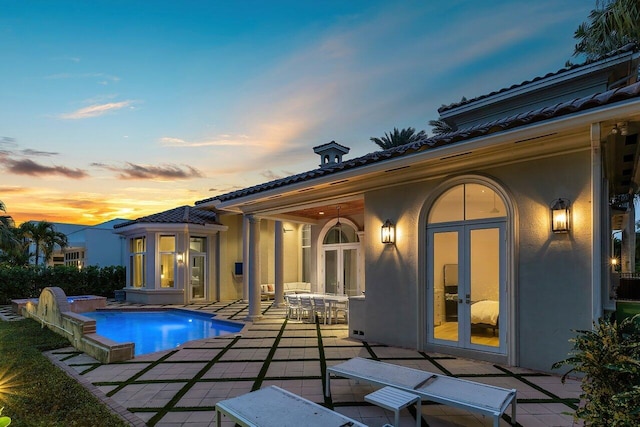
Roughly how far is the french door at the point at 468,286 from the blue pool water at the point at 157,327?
6047 mm

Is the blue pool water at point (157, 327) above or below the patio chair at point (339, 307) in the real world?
below

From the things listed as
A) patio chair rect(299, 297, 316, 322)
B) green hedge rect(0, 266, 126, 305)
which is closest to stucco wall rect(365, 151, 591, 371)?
patio chair rect(299, 297, 316, 322)

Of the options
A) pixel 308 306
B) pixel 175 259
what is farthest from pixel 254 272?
pixel 175 259

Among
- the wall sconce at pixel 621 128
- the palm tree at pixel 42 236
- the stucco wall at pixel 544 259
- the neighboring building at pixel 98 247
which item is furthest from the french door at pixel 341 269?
the palm tree at pixel 42 236

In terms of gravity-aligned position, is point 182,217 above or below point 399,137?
below

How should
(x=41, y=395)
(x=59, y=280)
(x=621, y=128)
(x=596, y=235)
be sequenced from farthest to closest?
(x=59, y=280) → (x=596, y=235) → (x=41, y=395) → (x=621, y=128)

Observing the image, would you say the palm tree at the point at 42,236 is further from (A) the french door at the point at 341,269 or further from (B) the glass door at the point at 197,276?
(A) the french door at the point at 341,269

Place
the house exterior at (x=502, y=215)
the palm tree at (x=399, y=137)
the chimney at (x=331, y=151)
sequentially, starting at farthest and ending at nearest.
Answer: the palm tree at (x=399, y=137), the chimney at (x=331, y=151), the house exterior at (x=502, y=215)

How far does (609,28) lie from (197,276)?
17.2 meters

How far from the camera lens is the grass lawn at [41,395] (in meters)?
4.02

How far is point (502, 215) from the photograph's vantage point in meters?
6.16

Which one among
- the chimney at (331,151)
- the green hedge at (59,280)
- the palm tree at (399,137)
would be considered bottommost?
the green hedge at (59,280)

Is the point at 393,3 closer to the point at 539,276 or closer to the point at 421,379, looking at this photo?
the point at 539,276

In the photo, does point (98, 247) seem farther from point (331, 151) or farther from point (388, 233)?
point (388, 233)
